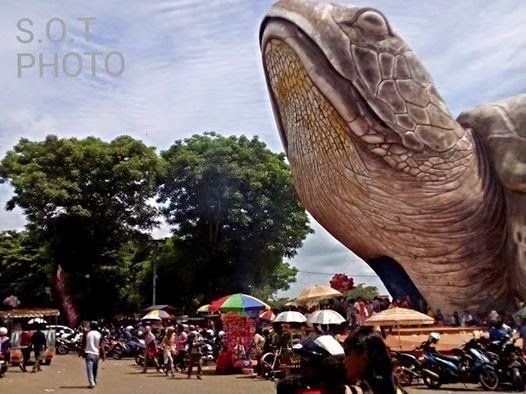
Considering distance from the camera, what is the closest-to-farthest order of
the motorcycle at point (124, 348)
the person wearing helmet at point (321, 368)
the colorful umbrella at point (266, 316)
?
the person wearing helmet at point (321, 368) < the colorful umbrella at point (266, 316) < the motorcycle at point (124, 348)

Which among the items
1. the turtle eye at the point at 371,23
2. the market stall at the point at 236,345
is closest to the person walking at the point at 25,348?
the market stall at the point at 236,345

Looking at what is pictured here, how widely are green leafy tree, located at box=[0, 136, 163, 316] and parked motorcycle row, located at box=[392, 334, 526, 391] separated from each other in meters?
20.4

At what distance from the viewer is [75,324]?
3058 cm

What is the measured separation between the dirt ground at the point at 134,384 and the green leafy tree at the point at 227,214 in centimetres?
1400

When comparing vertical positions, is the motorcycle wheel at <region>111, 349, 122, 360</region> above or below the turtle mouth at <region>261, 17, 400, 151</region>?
below

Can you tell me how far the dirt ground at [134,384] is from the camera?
12180 mm

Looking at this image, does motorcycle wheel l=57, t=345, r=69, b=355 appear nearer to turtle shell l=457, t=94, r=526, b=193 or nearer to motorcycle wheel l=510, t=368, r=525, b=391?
turtle shell l=457, t=94, r=526, b=193

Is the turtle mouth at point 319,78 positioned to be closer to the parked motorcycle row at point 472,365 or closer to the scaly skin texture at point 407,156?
the scaly skin texture at point 407,156

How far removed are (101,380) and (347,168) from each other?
331 inches

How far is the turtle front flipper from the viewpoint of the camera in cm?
1730

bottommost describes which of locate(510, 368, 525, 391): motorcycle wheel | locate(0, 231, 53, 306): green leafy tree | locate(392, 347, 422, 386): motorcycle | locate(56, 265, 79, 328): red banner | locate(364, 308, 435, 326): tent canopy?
locate(510, 368, 525, 391): motorcycle wheel

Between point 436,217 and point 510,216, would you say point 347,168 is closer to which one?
point 436,217

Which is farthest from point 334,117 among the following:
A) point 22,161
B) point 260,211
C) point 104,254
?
point 22,161

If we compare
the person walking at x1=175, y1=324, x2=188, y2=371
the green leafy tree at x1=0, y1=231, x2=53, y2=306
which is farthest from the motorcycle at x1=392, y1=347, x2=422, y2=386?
the green leafy tree at x1=0, y1=231, x2=53, y2=306
